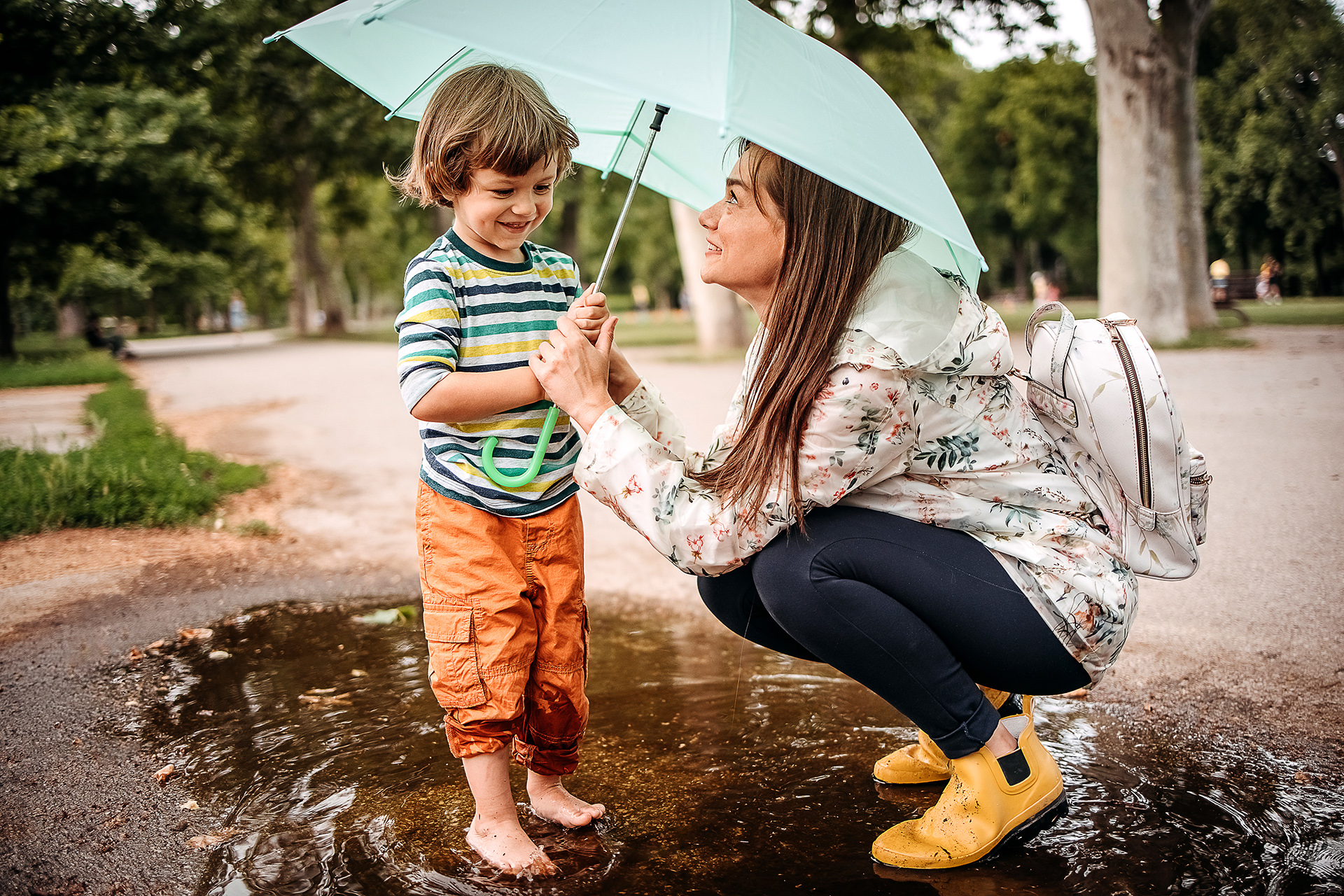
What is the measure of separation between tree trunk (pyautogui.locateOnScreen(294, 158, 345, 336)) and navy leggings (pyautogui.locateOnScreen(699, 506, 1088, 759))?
29.6 meters

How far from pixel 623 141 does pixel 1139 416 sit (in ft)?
4.44

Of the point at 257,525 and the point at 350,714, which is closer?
the point at 350,714

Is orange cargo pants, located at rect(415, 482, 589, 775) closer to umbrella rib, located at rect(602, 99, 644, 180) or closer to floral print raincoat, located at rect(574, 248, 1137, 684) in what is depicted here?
floral print raincoat, located at rect(574, 248, 1137, 684)

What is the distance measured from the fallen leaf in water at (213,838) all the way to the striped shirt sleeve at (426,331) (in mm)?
975

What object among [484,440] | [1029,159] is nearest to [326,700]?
[484,440]

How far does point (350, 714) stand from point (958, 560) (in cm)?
170

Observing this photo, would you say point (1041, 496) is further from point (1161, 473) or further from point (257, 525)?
point (257, 525)

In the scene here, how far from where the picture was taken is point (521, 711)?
2.19 meters

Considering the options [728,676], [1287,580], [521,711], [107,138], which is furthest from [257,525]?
[107,138]

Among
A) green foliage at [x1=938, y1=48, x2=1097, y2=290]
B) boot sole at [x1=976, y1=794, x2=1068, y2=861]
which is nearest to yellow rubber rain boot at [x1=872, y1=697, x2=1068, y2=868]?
boot sole at [x1=976, y1=794, x2=1068, y2=861]

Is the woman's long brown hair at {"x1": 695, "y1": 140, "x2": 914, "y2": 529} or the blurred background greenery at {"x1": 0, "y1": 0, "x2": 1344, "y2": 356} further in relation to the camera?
the blurred background greenery at {"x1": 0, "y1": 0, "x2": 1344, "y2": 356}

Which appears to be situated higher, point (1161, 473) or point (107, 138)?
point (107, 138)

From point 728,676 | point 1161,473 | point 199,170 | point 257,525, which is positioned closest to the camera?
point 1161,473

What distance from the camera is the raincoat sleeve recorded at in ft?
6.47
